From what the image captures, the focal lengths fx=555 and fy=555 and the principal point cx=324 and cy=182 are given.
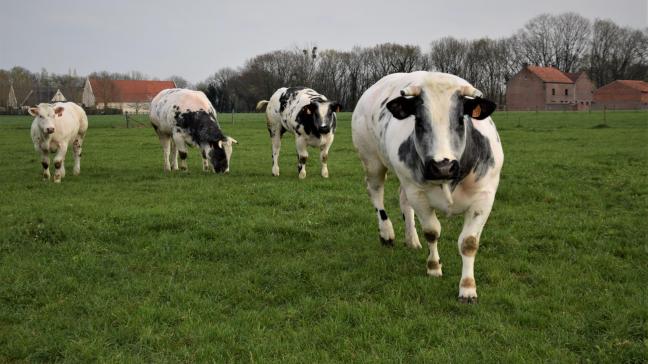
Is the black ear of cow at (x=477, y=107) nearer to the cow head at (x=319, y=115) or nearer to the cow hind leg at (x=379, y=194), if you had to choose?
the cow hind leg at (x=379, y=194)

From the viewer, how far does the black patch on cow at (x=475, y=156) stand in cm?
509

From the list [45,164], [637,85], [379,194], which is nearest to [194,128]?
[45,164]

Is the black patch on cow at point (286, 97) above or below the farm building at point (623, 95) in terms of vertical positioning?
below

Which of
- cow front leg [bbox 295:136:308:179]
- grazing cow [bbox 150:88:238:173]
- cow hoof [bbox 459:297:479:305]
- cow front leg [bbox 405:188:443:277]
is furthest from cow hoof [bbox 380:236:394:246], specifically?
grazing cow [bbox 150:88:238:173]

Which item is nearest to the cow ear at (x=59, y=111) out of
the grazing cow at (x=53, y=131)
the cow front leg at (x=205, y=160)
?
the grazing cow at (x=53, y=131)

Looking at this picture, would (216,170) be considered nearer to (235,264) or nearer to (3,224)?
(3,224)

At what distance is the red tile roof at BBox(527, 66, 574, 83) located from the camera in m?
93.2

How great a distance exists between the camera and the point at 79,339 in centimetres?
455

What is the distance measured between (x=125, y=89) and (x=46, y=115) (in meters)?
100

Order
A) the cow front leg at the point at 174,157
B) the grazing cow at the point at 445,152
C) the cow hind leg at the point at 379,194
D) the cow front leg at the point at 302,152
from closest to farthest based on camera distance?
1. the grazing cow at the point at 445,152
2. the cow hind leg at the point at 379,194
3. the cow front leg at the point at 302,152
4. the cow front leg at the point at 174,157

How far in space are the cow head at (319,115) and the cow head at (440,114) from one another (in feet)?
26.8

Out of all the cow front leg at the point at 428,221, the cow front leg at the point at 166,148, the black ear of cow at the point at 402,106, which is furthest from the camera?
the cow front leg at the point at 166,148

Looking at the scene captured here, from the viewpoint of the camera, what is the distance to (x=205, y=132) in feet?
47.6

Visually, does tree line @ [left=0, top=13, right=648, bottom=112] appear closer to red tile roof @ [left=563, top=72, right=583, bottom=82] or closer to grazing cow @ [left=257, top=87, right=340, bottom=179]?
red tile roof @ [left=563, top=72, right=583, bottom=82]
